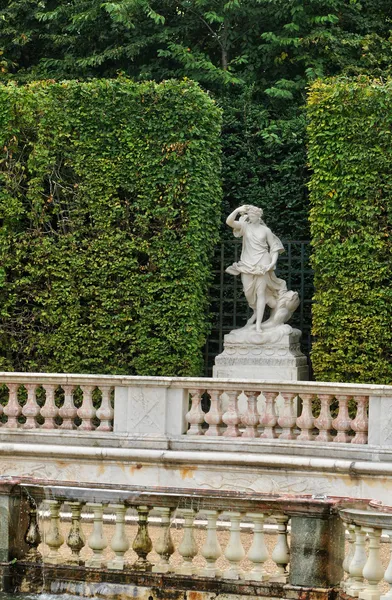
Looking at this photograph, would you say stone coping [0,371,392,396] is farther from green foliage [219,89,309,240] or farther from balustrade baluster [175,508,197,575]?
green foliage [219,89,309,240]

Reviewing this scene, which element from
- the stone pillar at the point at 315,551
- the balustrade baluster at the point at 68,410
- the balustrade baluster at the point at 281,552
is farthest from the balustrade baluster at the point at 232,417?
the stone pillar at the point at 315,551

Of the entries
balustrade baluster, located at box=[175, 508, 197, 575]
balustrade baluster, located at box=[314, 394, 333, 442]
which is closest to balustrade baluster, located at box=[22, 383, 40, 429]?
balustrade baluster, located at box=[314, 394, 333, 442]

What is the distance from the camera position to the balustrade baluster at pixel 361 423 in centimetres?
1222

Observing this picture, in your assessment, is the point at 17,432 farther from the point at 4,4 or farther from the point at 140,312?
the point at 4,4

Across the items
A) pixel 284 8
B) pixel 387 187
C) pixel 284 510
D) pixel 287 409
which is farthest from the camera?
pixel 284 8

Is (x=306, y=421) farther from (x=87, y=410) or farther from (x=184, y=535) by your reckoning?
(x=184, y=535)

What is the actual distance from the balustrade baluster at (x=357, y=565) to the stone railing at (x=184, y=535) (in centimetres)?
27

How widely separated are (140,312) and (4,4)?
29.3 ft

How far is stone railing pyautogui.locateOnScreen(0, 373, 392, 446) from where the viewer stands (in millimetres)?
12242

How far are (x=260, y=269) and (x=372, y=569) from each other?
8.85 meters

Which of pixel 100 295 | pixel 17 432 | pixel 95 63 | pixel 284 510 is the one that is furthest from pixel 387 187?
pixel 284 510

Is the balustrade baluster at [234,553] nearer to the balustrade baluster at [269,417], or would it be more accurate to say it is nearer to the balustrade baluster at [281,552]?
the balustrade baluster at [281,552]

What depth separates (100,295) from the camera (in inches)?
627

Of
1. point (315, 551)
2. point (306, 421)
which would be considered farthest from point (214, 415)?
point (315, 551)
